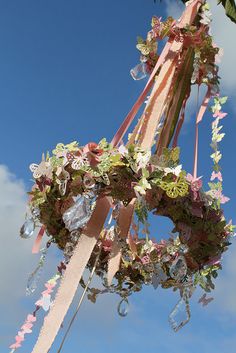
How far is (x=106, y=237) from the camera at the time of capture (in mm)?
5090

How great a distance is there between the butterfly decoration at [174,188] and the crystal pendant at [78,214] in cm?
51

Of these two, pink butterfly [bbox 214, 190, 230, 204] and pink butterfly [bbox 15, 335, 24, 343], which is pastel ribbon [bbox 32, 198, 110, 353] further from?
pink butterfly [bbox 15, 335, 24, 343]

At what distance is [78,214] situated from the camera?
12.7ft

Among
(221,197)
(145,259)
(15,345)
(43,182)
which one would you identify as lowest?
(15,345)

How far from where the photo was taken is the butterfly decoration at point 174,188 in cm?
378

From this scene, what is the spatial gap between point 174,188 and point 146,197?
30 centimetres

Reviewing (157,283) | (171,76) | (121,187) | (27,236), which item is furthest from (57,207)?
(171,76)

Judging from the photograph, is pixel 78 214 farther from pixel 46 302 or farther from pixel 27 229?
pixel 46 302

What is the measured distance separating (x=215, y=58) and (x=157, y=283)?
188cm

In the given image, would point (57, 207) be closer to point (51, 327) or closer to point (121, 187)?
point (121, 187)

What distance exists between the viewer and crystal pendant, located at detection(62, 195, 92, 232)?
3854mm

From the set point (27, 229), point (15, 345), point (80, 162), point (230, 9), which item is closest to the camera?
point (80, 162)

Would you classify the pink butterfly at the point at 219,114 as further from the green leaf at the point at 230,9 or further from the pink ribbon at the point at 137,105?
the green leaf at the point at 230,9

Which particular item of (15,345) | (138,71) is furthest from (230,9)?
(15,345)
